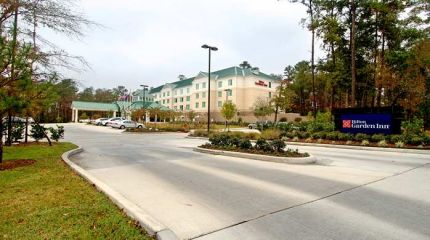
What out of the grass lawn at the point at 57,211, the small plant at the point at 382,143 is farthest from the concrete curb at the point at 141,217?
the small plant at the point at 382,143

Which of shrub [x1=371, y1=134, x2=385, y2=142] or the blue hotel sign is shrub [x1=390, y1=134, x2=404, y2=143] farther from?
the blue hotel sign

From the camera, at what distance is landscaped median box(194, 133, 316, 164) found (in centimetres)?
1125

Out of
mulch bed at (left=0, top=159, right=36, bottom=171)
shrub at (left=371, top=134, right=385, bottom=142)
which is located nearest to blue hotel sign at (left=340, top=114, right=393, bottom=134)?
shrub at (left=371, top=134, right=385, bottom=142)

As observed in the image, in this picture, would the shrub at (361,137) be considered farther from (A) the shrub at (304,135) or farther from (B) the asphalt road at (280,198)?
Answer: (B) the asphalt road at (280,198)

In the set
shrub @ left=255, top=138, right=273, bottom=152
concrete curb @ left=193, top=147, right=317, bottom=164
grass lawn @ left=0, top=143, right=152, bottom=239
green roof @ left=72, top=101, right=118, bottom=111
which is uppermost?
green roof @ left=72, top=101, right=118, bottom=111

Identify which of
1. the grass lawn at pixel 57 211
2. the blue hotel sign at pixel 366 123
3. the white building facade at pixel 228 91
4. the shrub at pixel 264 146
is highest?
the white building facade at pixel 228 91

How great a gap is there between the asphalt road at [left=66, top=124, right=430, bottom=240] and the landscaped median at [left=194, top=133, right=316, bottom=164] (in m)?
0.60

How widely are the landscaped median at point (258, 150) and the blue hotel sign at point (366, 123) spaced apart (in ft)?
32.5

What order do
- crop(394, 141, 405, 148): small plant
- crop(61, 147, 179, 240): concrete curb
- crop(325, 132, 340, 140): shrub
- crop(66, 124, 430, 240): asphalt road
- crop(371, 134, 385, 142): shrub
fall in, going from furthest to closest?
crop(325, 132, 340, 140): shrub < crop(371, 134, 385, 142): shrub < crop(394, 141, 405, 148): small plant < crop(66, 124, 430, 240): asphalt road < crop(61, 147, 179, 240): concrete curb

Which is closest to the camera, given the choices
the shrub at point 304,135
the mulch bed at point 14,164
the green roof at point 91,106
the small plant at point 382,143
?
the mulch bed at point 14,164

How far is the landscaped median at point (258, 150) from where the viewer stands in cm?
1125

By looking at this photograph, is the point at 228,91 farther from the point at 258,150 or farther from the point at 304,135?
the point at 258,150

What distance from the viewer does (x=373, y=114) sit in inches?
784

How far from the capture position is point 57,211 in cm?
522
